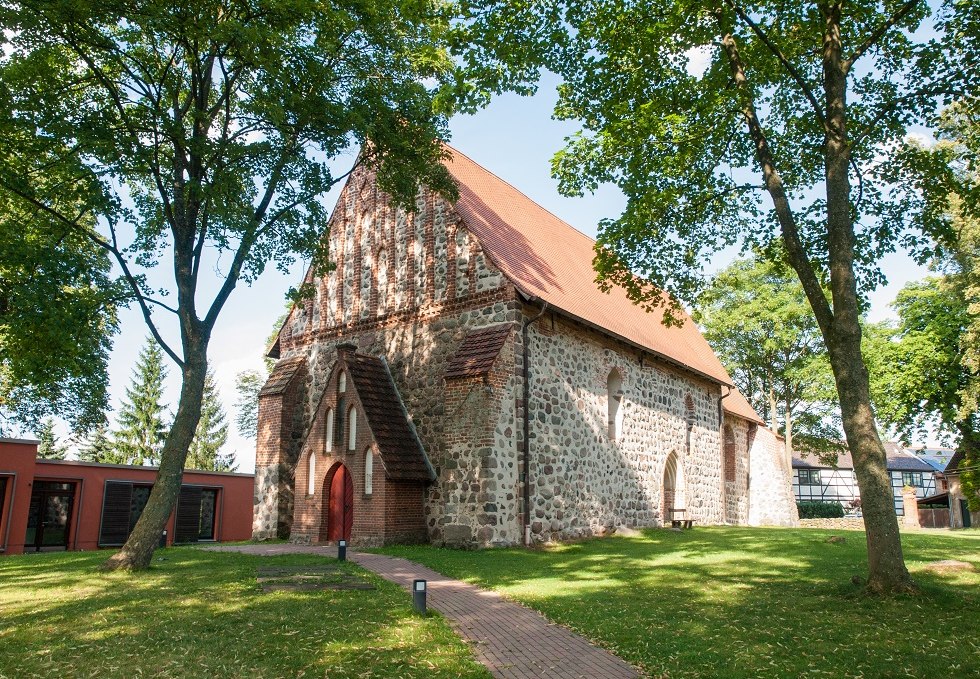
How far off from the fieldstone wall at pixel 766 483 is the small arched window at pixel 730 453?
162 cm

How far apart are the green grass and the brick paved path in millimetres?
295

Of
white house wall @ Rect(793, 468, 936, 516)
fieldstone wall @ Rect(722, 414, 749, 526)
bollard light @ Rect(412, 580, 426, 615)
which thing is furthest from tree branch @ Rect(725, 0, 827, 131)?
white house wall @ Rect(793, 468, 936, 516)

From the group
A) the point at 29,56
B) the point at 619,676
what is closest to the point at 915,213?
the point at 619,676

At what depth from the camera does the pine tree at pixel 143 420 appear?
47469 mm

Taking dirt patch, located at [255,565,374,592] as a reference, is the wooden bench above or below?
above

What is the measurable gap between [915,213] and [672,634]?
801 cm

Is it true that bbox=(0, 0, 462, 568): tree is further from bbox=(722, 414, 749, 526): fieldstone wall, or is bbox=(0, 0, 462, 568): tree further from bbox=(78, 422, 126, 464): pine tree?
bbox=(78, 422, 126, 464): pine tree

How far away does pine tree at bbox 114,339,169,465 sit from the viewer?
47.5 metres

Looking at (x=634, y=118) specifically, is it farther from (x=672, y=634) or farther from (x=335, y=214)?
(x=335, y=214)

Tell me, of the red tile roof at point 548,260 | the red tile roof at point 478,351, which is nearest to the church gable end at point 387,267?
the red tile roof at point 548,260

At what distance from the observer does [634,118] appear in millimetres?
10492

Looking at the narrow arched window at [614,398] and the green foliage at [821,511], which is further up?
the narrow arched window at [614,398]

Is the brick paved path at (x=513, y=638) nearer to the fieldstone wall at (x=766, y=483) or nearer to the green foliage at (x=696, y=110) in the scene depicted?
the green foliage at (x=696, y=110)

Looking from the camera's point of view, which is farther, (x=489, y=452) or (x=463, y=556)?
(x=489, y=452)
